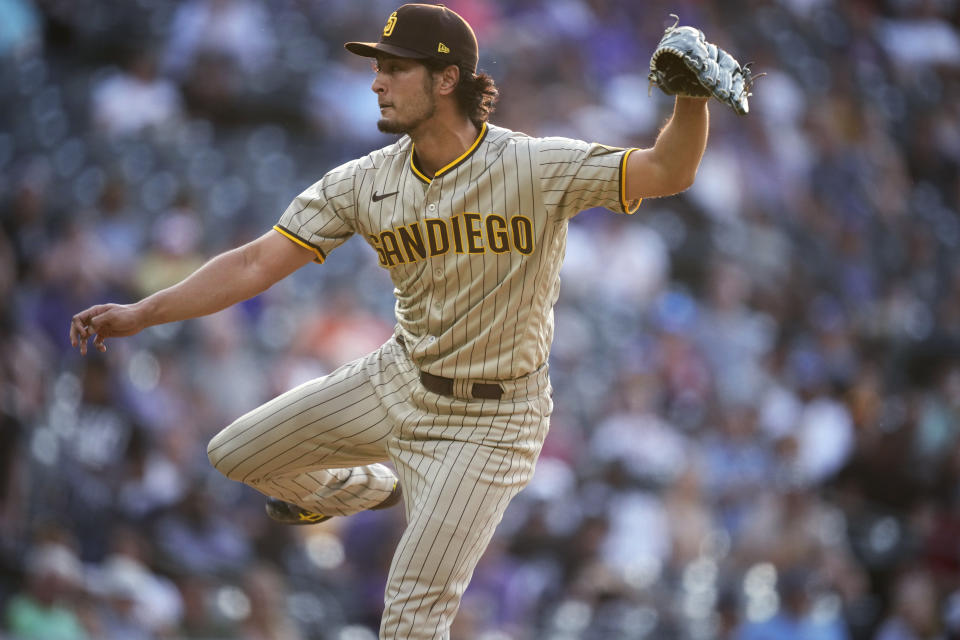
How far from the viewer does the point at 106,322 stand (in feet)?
12.5

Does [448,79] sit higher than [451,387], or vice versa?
[448,79]

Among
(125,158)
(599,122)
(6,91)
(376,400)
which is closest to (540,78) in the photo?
(599,122)

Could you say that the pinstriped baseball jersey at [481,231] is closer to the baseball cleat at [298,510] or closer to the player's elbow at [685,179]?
the player's elbow at [685,179]

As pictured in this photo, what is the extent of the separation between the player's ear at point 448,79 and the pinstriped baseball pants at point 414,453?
2.82 feet

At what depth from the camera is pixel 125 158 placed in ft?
27.5

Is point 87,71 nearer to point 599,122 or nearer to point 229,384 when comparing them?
point 229,384

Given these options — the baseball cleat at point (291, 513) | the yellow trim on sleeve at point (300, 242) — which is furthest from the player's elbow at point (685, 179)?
the baseball cleat at point (291, 513)

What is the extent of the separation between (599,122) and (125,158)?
11.8 ft

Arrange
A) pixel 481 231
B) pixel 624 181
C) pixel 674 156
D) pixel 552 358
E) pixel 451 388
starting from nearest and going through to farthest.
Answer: pixel 674 156 → pixel 624 181 → pixel 481 231 → pixel 451 388 → pixel 552 358

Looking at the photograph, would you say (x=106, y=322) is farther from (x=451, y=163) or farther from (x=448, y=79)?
(x=448, y=79)

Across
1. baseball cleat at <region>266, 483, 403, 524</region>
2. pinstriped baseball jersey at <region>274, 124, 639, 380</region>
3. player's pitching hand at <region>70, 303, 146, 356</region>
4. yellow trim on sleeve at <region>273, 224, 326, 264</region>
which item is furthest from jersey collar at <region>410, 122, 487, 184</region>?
baseball cleat at <region>266, 483, 403, 524</region>

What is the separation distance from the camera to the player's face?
378cm

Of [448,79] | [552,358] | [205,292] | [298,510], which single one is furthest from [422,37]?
[552,358]

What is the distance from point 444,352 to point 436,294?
0.60 ft
